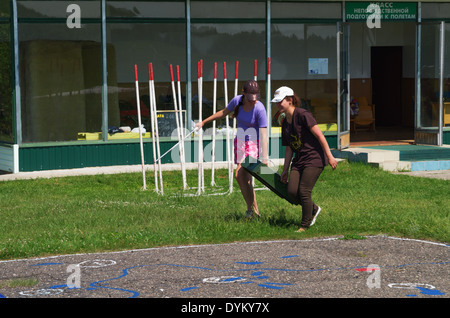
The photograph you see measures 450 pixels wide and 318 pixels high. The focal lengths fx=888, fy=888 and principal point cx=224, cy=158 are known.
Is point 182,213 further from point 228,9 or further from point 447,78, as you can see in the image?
point 447,78

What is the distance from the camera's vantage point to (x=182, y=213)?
11578 millimetres

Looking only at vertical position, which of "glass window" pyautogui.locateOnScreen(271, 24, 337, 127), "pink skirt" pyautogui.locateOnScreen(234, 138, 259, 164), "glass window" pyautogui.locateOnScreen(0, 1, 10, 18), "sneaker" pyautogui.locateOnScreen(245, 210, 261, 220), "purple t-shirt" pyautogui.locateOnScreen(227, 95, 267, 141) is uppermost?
"glass window" pyautogui.locateOnScreen(0, 1, 10, 18)

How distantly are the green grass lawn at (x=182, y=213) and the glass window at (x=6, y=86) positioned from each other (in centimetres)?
185

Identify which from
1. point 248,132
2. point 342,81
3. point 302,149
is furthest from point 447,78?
point 302,149

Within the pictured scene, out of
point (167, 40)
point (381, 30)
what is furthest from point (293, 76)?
point (381, 30)

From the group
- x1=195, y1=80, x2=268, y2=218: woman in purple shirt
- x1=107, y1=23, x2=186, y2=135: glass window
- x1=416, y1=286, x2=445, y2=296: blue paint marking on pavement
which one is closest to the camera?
x1=416, y1=286, x2=445, y2=296: blue paint marking on pavement

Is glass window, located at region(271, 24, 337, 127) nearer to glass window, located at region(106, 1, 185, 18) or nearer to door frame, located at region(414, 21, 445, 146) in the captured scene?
door frame, located at region(414, 21, 445, 146)

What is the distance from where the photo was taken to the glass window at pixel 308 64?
731 inches

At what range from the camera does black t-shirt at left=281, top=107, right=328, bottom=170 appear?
10109 mm

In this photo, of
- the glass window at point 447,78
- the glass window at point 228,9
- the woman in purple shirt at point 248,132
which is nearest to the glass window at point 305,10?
the glass window at point 228,9

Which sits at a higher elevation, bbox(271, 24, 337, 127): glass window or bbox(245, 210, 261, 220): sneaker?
bbox(271, 24, 337, 127): glass window

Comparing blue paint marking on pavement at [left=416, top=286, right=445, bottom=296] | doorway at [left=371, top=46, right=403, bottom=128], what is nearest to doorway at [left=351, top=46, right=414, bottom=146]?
doorway at [left=371, top=46, right=403, bottom=128]

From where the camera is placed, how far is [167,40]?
17.5m

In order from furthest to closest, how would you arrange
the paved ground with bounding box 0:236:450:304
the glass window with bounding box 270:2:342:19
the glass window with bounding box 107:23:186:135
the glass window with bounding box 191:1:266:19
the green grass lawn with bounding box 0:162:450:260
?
1. the glass window with bounding box 270:2:342:19
2. the glass window with bounding box 191:1:266:19
3. the glass window with bounding box 107:23:186:135
4. the green grass lawn with bounding box 0:162:450:260
5. the paved ground with bounding box 0:236:450:304
